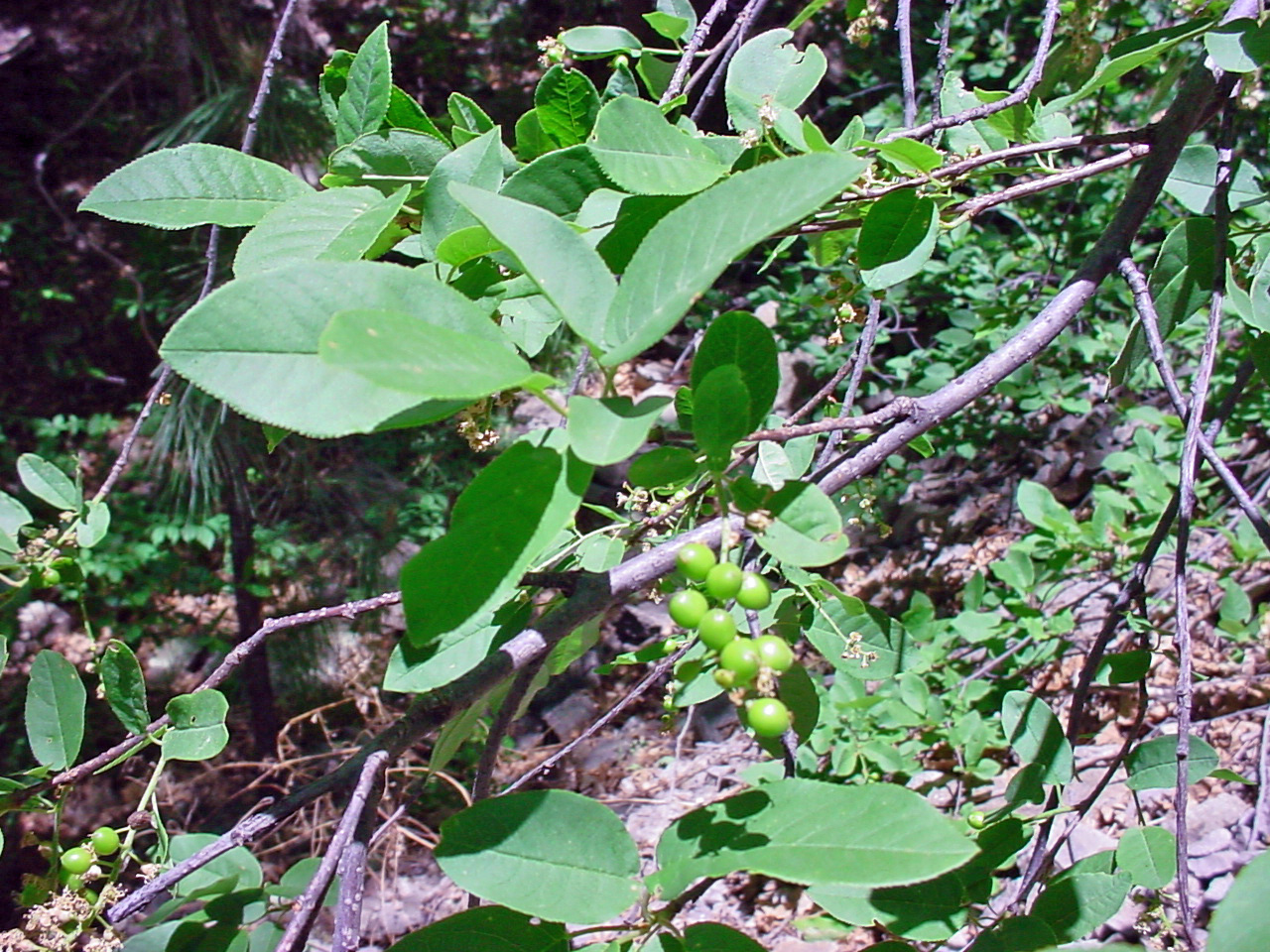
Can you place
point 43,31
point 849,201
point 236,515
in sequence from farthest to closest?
1. point 43,31
2. point 236,515
3. point 849,201

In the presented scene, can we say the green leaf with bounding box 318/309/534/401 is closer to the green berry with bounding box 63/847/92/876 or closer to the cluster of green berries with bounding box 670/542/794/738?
the cluster of green berries with bounding box 670/542/794/738

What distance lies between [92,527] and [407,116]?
0.71 meters

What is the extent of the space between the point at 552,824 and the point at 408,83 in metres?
5.57

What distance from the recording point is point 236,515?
3.25 metres

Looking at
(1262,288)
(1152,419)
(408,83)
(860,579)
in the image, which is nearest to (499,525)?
(1262,288)

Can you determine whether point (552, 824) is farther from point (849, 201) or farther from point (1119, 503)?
point (1119, 503)

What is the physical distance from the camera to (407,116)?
64 cm

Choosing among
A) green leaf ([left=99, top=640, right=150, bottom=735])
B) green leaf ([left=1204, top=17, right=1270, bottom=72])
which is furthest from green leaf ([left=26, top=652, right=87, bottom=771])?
green leaf ([left=1204, top=17, right=1270, bottom=72])

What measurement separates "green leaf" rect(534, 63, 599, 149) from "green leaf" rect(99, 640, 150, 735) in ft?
1.75

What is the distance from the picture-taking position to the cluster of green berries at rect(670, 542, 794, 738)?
16.9 inches

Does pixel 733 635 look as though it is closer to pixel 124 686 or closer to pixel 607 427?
pixel 607 427

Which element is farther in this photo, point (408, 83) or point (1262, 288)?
Result: point (408, 83)

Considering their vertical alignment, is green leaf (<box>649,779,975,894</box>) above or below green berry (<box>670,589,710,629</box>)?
below

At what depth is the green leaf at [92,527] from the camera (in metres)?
1.02
